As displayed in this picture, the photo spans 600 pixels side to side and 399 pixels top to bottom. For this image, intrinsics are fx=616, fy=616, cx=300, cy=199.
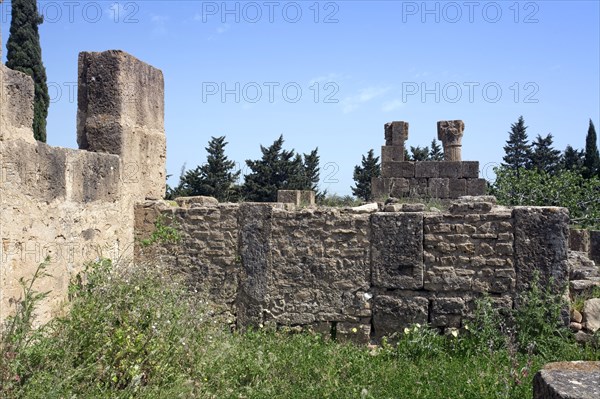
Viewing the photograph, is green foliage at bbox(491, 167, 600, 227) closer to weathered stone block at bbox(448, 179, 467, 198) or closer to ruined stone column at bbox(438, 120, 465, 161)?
ruined stone column at bbox(438, 120, 465, 161)

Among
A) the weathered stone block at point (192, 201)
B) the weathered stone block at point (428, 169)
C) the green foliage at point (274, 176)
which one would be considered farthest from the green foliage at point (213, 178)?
the weathered stone block at point (192, 201)

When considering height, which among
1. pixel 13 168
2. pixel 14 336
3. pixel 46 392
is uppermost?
pixel 13 168

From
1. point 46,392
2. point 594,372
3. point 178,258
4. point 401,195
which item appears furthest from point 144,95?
point 401,195

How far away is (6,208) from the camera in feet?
16.5

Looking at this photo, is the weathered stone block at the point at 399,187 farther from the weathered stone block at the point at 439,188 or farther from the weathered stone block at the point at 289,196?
the weathered stone block at the point at 289,196

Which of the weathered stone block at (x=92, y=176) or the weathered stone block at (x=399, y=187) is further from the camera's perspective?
the weathered stone block at (x=399, y=187)

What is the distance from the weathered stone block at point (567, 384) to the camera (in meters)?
2.62

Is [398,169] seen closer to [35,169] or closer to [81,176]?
[81,176]

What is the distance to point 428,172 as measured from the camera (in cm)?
1459

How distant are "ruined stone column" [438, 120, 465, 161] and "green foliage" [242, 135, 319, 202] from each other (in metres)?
11.9

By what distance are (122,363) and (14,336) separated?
0.79 metres

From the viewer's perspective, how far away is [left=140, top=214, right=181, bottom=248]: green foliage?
713cm

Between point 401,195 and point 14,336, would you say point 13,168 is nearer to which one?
point 14,336

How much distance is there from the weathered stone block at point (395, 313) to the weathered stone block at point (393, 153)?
8.65m
